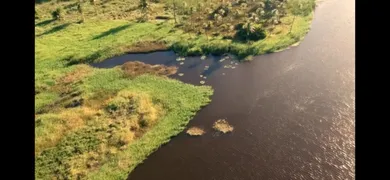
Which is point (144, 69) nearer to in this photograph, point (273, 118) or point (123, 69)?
point (123, 69)

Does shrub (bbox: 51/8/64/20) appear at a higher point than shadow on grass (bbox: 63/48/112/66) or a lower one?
higher

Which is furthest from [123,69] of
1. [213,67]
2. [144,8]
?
[144,8]

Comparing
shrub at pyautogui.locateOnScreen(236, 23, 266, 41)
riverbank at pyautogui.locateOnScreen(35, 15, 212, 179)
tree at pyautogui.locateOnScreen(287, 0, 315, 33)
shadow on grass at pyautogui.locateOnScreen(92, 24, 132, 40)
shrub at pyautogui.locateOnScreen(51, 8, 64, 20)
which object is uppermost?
tree at pyautogui.locateOnScreen(287, 0, 315, 33)

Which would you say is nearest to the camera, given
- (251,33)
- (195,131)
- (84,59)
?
(195,131)

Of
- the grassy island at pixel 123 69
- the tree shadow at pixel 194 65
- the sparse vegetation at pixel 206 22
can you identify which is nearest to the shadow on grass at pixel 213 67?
the tree shadow at pixel 194 65

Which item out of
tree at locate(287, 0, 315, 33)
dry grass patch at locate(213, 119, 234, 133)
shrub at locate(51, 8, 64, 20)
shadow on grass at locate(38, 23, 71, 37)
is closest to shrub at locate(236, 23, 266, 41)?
tree at locate(287, 0, 315, 33)

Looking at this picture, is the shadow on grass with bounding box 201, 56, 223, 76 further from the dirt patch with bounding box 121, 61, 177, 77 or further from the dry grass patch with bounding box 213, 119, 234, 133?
the dry grass patch with bounding box 213, 119, 234, 133

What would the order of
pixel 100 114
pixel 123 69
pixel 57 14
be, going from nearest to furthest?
1. pixel 100 114
2. pixel 123 69
3. pixel 57 14
